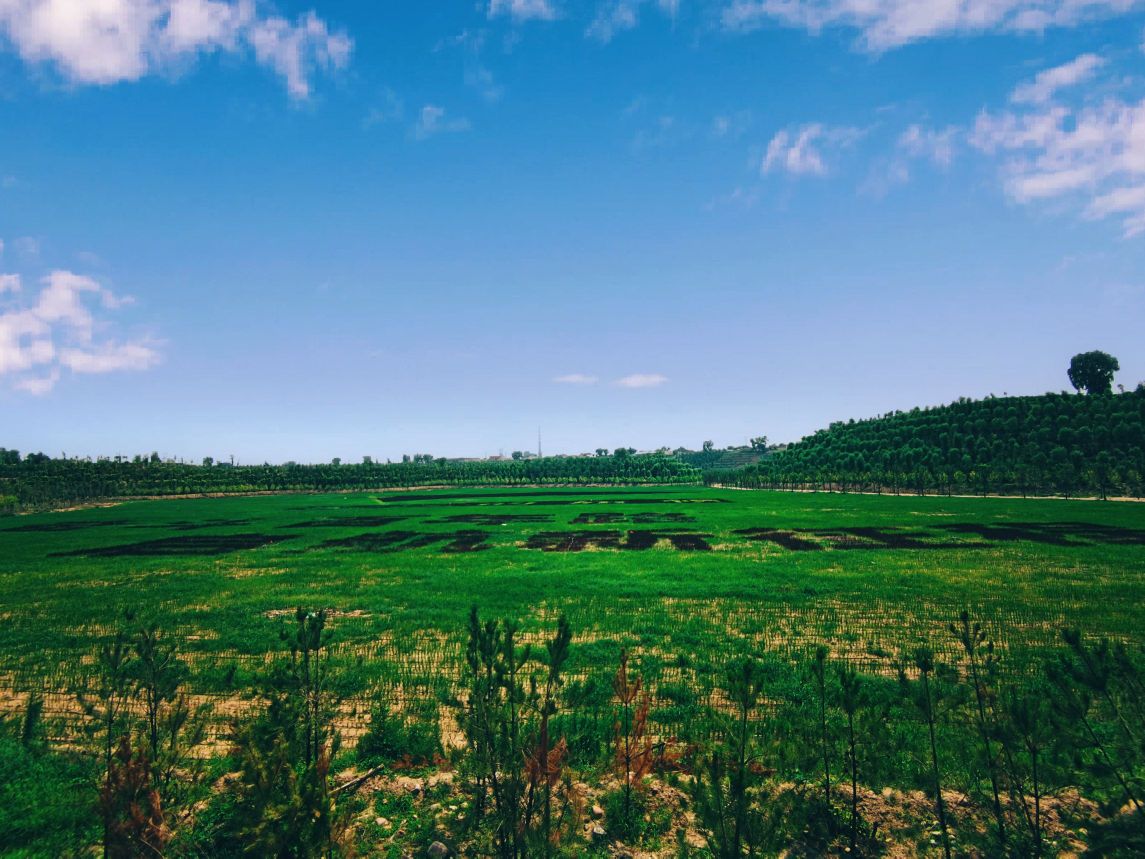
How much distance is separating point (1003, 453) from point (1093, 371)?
275 ft

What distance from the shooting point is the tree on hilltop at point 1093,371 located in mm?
Answer: 158750

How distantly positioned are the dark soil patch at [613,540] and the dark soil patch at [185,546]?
22983 millimetres

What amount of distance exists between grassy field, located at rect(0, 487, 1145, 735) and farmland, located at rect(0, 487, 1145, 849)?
0.14 m

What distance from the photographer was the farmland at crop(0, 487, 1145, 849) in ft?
41.8

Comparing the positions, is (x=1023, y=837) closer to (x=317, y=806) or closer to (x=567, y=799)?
(x=567, y=799)

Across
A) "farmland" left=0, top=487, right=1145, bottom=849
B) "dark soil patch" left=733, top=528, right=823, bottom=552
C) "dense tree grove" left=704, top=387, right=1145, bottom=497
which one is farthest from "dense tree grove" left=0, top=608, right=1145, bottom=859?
"dense tree grove" left=704, top=387, right=1145, bottom=497

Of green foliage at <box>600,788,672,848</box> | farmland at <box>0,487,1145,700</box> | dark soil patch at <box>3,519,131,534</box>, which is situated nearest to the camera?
green foliage at <box>600,788,672,848</box>

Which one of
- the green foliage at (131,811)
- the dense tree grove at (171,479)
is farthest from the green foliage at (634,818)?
the dense tree grove at (171,479)

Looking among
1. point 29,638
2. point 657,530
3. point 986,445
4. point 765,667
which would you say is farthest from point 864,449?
point 29,638

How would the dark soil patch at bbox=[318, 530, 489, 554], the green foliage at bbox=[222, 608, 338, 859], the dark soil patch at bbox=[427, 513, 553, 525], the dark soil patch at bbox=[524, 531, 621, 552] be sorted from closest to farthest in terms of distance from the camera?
the green foliage at bbox=[222, 608, 338, 859] < the dark soil patch at bbox=[524, 531, 621, 552] < the dark soil patch at bbox=[318, 530, 489, 554] < the dark soil patch at bbox=[427, 513, 553, 525]

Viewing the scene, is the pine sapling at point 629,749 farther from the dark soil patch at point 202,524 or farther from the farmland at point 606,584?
the dark soil patch at point 202,524

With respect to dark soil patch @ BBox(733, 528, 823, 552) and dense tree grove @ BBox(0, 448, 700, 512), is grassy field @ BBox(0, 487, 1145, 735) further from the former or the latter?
dense tree grove @ BBox(0, 448, 700, 512)

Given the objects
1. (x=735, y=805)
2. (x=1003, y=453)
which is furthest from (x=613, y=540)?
(x=1003, y=453)

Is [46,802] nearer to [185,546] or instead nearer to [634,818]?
[634,818]
